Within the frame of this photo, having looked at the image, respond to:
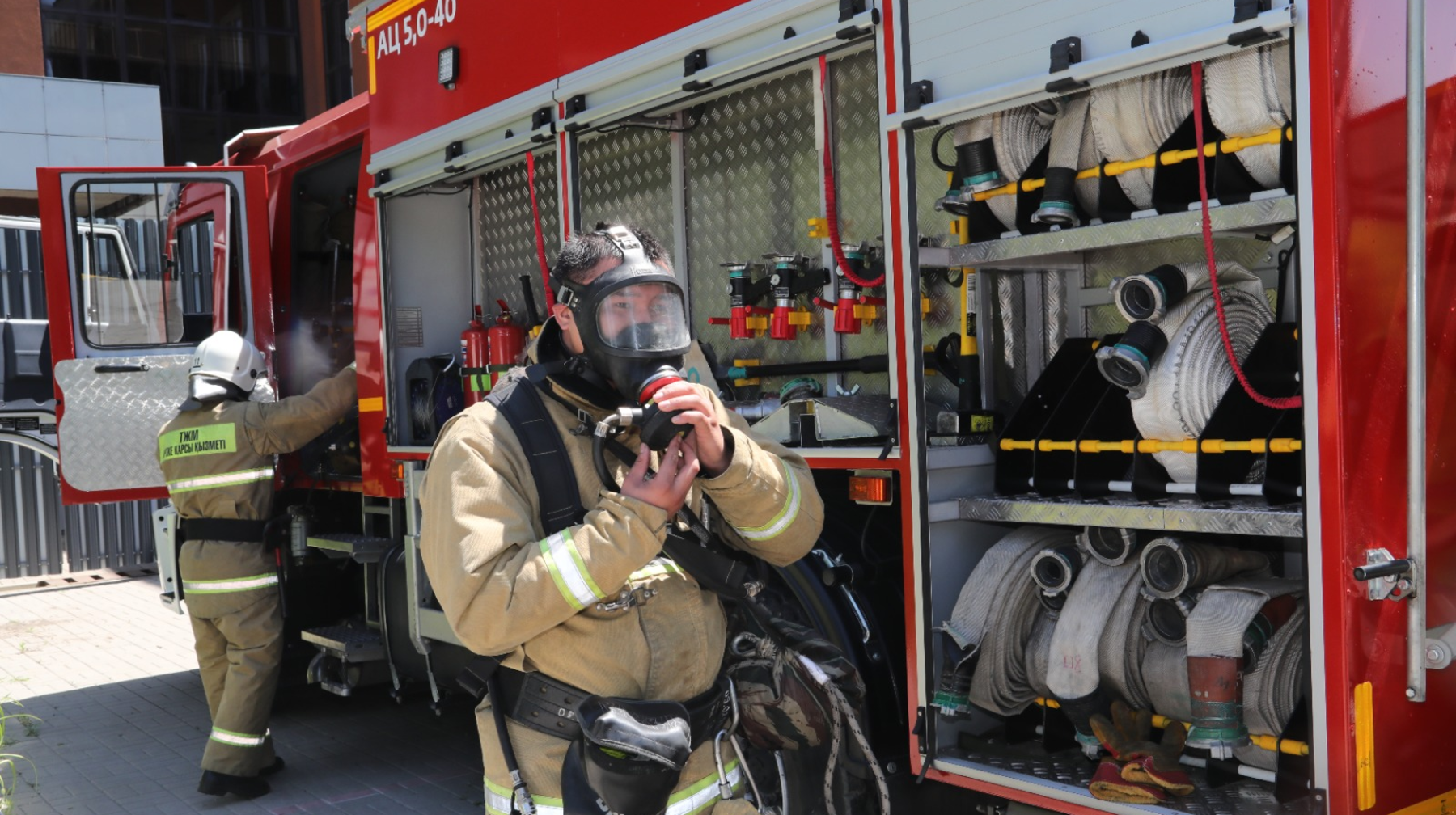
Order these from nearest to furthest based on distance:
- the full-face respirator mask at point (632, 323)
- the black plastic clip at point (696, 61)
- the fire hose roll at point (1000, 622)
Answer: the full-face respirator mask at point (632, 323), the fire hose roll at point (1000, 622), the black plastic clip at point (696, 61)

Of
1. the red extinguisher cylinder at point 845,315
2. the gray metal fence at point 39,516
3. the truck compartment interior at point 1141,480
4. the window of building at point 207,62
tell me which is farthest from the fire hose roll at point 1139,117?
the window of building at point 207,62

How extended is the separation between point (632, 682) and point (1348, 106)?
171 cm

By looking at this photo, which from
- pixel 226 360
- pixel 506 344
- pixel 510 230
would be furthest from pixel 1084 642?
pixel 226 360

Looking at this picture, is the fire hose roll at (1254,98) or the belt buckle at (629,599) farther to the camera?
the fire hose roll at (1254,98)

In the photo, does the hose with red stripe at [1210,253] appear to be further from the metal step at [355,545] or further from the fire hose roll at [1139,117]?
the metal step at [355,545]

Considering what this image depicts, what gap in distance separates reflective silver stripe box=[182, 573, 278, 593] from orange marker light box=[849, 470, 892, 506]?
10.2 ft

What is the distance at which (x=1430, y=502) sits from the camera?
260 cm

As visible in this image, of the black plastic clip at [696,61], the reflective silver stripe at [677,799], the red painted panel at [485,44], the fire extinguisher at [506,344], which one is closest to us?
the reflective silver stripe at [677,799]

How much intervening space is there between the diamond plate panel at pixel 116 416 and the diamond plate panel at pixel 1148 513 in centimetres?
422

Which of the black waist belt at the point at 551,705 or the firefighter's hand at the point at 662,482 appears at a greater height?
the firefighter's hand at the point at 662,482

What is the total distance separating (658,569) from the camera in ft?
7.96

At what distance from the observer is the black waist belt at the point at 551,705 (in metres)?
2.33

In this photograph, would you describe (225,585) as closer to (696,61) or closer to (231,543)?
(231,543)

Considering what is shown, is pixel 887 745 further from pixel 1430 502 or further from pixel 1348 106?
pixel 1348 106
